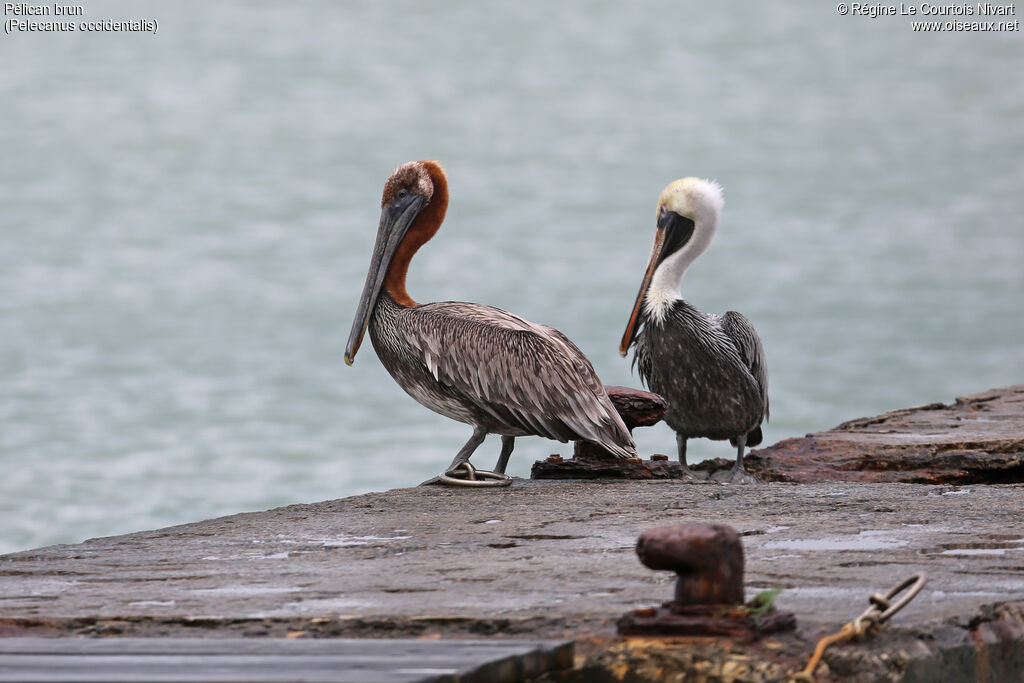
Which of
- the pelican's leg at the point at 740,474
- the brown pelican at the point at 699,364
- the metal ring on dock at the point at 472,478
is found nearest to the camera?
the metal ring on dock at the point at 472,478

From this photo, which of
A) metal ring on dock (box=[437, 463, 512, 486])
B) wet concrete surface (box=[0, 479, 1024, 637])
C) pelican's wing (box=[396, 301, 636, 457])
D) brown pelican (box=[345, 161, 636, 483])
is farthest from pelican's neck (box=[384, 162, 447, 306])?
wet concrete surface (box=[0, 479, 1024, 637])

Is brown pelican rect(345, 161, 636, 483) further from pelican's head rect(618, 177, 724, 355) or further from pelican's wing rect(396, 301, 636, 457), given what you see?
pelican's head rect(618, 177, 724, 355)

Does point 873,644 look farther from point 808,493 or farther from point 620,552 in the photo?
point 808,493

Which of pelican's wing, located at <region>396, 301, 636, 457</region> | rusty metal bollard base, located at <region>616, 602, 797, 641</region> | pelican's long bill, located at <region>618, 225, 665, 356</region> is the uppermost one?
pelican's long bill, located at <region>618, 225, 665, 356</region>

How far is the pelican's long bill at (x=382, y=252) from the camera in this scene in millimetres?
5965

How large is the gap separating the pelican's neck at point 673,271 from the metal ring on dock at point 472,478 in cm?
142

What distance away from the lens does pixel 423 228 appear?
620 centimetres

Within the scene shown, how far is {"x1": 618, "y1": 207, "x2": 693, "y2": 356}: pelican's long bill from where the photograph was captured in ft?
→ 22.4

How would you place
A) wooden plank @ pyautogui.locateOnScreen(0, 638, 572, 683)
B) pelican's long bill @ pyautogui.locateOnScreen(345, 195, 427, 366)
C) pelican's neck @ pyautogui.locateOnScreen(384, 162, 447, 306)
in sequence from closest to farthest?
wooden plank @ pyautogui.locateOnScreen(0, 638, 572, 683), pelican's long bill @ pyautogui.locateOnScreen(345, 195, 427, 366), pelican's neck @ pyautogui.locateOnScreen(384, 162, 447, 306)

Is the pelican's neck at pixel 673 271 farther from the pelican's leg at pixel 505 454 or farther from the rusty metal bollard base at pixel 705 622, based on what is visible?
the rusty metal bollard base at pixel 705 622

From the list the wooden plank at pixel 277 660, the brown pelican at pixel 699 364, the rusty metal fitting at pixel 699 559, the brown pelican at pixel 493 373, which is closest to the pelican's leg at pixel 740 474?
the brown pelican at pixel 699 364

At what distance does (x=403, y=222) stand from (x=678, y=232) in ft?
4.92

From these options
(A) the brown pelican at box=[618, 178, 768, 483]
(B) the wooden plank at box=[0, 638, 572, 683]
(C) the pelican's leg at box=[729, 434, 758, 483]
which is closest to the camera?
(B) the wooden plank at box=[0, 638, 572, 683]

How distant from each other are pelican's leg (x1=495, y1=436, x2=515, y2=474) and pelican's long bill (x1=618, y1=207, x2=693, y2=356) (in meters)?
1.25
